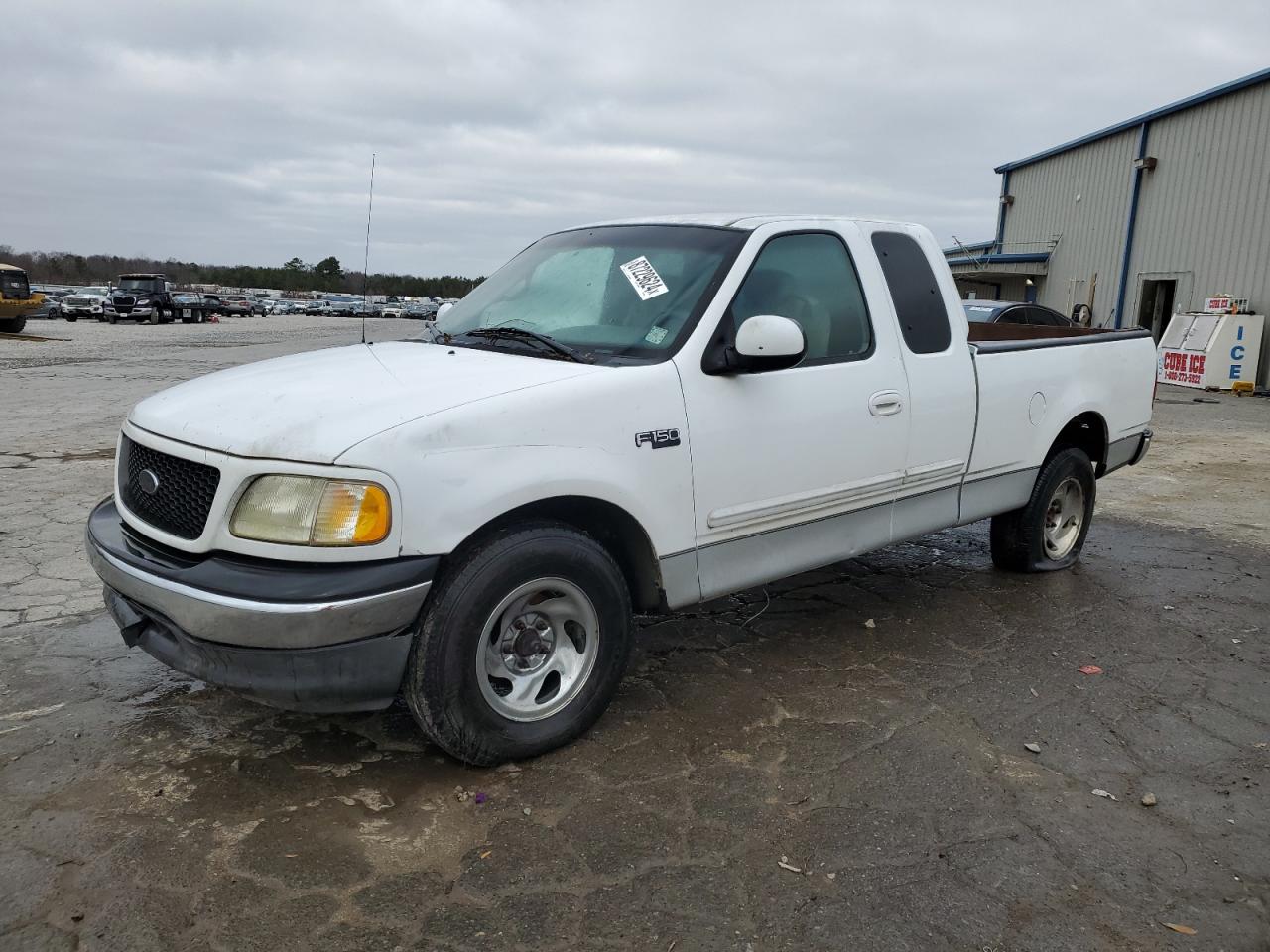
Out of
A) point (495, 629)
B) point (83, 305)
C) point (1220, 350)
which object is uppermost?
point (1220, 350)

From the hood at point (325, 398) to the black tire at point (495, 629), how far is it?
487 mm

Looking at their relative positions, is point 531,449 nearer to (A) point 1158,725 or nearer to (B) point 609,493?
(B) point 609,493

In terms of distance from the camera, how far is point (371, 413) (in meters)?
2.99

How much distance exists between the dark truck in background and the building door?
38918mm

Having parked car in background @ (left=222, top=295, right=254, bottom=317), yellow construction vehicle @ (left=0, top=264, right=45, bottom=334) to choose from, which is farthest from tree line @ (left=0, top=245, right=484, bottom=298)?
yellow construction vehicle @ (left=0, top=264, right=45, bottom=334)

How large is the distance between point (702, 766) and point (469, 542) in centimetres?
115

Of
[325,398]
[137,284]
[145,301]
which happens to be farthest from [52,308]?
[325,398]

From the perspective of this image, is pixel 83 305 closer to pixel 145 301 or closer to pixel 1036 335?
pixel 145 301

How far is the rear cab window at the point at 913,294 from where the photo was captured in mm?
4449

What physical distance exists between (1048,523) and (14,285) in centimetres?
3219

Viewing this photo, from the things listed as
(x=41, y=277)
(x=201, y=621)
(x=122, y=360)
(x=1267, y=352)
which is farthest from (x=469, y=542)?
(x=41, y=277)

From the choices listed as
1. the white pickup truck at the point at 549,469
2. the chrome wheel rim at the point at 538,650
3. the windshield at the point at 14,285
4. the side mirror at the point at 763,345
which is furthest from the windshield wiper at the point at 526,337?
the windshield at the point at 14,285

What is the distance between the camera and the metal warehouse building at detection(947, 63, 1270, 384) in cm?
2103

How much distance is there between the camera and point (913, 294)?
4.54 metres
